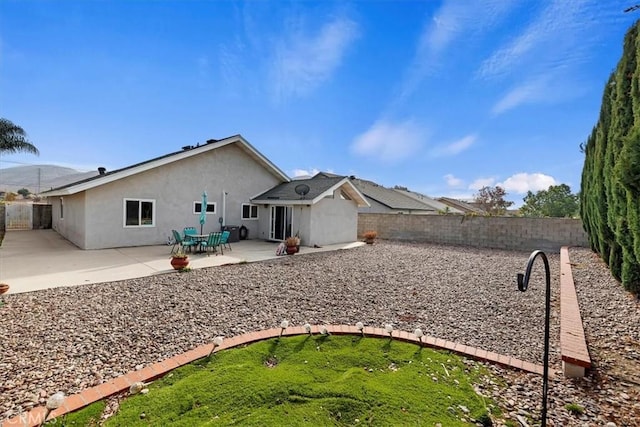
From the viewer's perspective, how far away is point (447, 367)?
3.46 meters

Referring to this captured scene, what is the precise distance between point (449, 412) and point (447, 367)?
875 millimetres

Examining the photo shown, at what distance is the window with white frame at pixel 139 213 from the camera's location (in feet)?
42.3

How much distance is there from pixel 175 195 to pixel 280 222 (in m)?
5.45

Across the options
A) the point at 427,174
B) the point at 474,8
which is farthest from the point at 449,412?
the point at 427,174

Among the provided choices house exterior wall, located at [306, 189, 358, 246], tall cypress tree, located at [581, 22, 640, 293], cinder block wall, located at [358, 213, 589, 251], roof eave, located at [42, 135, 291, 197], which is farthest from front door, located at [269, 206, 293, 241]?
tall cypress tree, located at [581, 22, 640, 293]

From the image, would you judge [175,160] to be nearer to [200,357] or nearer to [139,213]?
[139,213]

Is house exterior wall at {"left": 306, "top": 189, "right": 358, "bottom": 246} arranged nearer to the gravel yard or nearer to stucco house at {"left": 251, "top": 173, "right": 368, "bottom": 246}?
stucco house at {"left": 251, "top": 173, "right": 368, "bottom": 246}

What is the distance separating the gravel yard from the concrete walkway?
3.09ft

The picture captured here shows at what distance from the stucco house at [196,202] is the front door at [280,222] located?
0.05 meters

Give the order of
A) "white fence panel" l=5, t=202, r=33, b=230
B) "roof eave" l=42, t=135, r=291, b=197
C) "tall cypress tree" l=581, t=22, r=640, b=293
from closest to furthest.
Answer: "tall cypress tree" l=581, t=22, r=640, b=293, "roof eave" l=42, t=135, r=291, b=197, "white fence panel" l=5, t=202, r=33, b=230

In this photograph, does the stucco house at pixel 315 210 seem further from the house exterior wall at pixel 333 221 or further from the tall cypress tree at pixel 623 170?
the tall cypress tree at pixel 623 170

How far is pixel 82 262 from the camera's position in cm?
953

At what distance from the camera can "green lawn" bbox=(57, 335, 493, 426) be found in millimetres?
2539

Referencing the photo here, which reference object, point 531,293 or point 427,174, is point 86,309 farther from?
point 427,174
